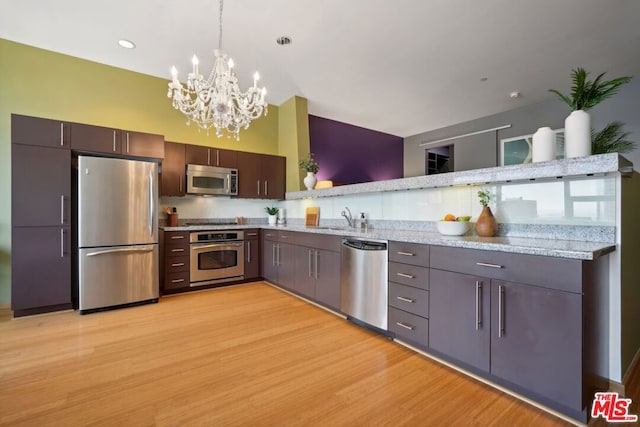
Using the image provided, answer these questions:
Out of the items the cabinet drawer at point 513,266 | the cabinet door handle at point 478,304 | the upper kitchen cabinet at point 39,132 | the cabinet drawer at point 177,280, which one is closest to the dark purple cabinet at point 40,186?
the upper kitchen cabinet at point 39,132

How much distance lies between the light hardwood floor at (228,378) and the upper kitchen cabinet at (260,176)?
7.61 feet

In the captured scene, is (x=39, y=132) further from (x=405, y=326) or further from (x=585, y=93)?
(x=585, y=93)

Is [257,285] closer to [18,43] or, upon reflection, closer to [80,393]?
[80,393]

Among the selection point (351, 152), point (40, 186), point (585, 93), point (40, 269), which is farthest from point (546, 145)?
point (40, 269)

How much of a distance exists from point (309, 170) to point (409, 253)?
2.68 meters

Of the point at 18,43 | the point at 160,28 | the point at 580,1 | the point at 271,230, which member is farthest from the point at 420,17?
the point at 18,43

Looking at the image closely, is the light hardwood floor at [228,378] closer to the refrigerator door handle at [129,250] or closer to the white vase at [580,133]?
the refrigerator door handle at [129,250]

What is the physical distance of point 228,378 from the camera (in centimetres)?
189

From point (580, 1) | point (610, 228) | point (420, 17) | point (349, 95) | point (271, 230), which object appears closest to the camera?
point (610, 228)

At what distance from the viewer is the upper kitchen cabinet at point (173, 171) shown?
13.1 ft

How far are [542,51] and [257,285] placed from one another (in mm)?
4928

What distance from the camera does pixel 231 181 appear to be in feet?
14.8

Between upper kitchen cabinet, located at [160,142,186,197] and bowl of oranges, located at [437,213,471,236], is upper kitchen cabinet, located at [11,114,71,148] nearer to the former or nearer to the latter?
upper kitchen cabinet, located at [160,142,186,197]

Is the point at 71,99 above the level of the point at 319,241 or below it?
above
